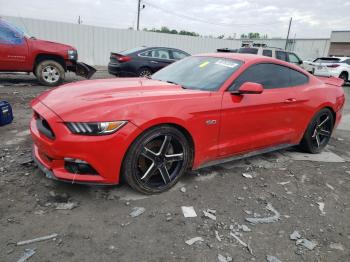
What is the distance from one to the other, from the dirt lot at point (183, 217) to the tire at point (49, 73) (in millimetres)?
5639

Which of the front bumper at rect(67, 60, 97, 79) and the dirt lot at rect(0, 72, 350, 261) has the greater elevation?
the front bumper at rect(67, 60, 97, 79)

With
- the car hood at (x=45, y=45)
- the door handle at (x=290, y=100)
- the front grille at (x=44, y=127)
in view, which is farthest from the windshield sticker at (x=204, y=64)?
the car hood at (x=45, y=45)

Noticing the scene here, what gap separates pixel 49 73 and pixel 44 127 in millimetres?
7224

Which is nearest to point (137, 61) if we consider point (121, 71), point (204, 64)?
point (121, 71)

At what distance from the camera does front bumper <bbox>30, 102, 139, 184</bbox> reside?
2.93 m

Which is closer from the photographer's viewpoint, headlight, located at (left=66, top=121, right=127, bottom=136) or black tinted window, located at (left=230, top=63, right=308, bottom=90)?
headlight, located at (left=66, top=121, right=127, bottom=136)

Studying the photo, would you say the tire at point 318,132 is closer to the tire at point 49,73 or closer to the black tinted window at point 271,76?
the black tinted window at point 271,76

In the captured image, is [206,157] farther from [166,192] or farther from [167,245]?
[167,245]

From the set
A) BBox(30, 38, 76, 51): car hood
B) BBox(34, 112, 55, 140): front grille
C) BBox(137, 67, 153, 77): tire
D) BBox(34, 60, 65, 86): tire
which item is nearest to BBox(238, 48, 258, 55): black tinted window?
BBox(137, 67, 153, 77): tire

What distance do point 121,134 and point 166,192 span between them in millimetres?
927

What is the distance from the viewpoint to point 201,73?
414 cm

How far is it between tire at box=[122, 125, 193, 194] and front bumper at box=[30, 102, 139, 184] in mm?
121

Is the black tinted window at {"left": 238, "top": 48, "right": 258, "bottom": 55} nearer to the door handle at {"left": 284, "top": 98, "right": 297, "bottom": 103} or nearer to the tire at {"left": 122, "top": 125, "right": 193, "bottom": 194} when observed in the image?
the door handle at {"left": 284, "top": 98, "right": 297, "bottom": 103}

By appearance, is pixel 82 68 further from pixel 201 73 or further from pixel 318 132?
pixel 318 132
